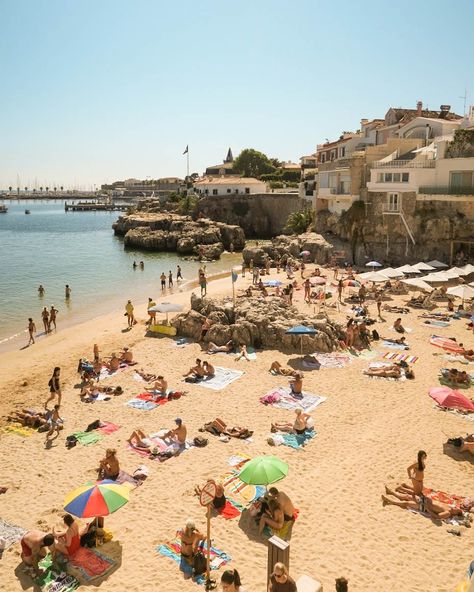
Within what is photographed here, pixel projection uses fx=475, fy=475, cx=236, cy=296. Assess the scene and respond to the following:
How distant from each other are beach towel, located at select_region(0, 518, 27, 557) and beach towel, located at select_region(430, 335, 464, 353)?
594 inches

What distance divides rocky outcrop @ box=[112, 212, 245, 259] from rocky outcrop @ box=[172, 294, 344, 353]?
3111 cm

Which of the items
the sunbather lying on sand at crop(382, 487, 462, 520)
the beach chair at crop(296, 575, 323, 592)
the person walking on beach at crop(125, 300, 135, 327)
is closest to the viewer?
the beach chair at crop(296, 575, 323, 592)

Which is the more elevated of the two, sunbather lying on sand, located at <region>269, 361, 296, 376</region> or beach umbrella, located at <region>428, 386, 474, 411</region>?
beach umbrella, located at <region>428, 386, 474, 411</region>

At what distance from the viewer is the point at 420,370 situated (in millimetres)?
15703

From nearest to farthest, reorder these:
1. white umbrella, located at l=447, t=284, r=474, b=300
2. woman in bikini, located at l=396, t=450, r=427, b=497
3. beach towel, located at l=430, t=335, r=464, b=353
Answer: woman in bikini, located at l=396, t=450, r=427, b=497
beach towel, located at l=430, t=335, r=464, b=353
white umbrella, located at l=447, t=284, r=474, b=300

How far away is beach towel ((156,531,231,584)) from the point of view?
7406 mm

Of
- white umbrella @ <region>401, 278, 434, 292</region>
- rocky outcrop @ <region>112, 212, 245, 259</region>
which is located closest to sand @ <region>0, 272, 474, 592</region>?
white umbrella @ <region>401, 278, 434, 292</region>

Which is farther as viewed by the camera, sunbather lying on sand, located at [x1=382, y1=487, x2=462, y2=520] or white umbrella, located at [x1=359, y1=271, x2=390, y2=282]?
white umbrella, located at [x1=359, y1=271, x2=390, y2=282]

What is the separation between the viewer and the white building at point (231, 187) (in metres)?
69.1

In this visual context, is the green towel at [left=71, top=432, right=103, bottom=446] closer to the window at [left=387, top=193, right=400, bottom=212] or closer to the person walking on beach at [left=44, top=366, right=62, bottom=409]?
the person walking on beach at [left=44, top=366, right=62, bottom=409]

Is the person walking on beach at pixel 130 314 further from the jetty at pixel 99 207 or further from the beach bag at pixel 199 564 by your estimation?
the jetty at pixel 99 207

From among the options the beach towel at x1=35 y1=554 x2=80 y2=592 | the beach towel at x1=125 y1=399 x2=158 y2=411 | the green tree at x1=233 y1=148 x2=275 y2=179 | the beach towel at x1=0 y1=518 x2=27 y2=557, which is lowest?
the beach towel at x1=35 y1=554 x2=80 y2=592

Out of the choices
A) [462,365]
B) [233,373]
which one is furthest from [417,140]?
[233,373]

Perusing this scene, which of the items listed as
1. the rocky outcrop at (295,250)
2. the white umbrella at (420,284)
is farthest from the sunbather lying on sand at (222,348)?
the rocky outcrop at (295,250)
